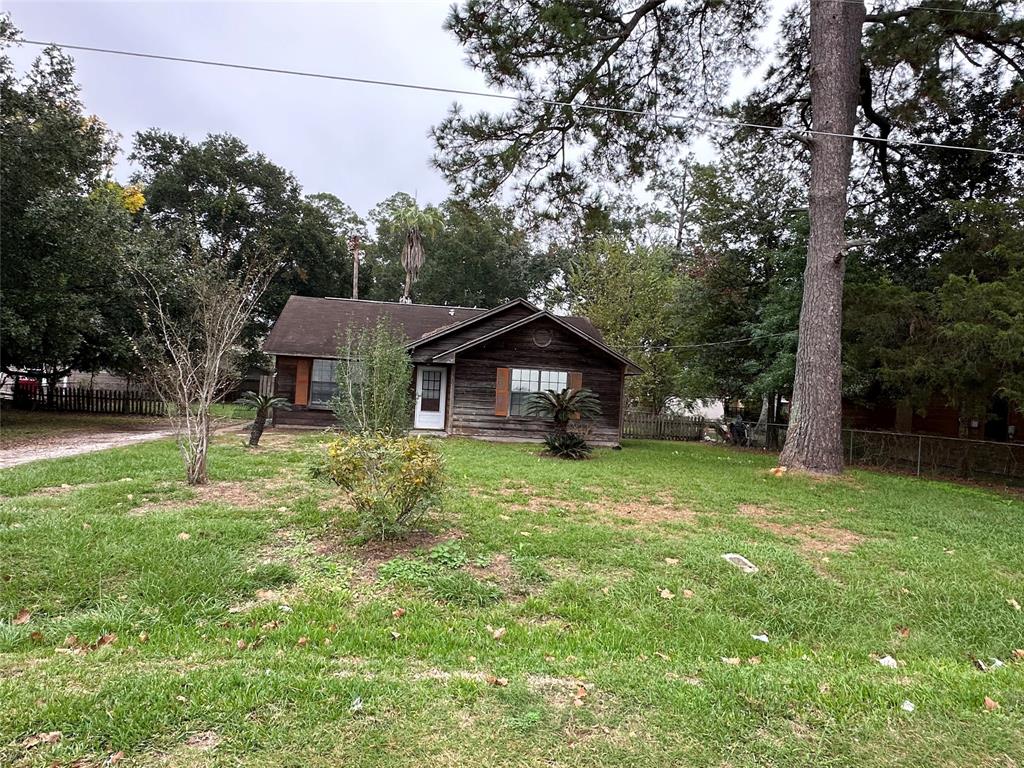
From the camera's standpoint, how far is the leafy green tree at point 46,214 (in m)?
12.2

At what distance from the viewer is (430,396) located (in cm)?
1650

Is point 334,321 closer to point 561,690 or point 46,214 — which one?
point 46,214

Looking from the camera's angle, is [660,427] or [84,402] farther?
[660,427]

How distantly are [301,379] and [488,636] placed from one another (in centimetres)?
1503

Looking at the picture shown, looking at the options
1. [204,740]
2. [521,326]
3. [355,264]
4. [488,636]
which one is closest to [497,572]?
[488,636]

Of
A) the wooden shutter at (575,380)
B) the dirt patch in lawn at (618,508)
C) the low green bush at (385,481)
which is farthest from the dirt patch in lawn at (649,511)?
the wooden shutter at (575,380)

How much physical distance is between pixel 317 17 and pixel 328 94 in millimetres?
998

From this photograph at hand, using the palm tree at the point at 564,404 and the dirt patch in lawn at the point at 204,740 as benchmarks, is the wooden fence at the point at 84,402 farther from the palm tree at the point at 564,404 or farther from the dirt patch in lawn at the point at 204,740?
the dirt patch in lawn at the point at 204,740

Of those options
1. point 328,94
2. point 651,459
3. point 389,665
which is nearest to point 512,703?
point 389,665

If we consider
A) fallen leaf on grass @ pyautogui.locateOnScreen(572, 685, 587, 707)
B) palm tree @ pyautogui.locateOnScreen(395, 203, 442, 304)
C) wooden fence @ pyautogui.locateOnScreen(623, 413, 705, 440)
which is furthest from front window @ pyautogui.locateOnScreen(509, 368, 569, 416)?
palm tree @ pyautogui.locateOnScreen(395, 203, 442, 304)

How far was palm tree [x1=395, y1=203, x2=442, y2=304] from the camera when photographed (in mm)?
30672

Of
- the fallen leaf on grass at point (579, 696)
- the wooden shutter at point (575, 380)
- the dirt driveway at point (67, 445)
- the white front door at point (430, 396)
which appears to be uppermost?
the wooden shutter at point (575, 380)

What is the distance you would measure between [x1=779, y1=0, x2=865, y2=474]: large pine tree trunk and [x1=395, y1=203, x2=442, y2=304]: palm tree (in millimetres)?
22579

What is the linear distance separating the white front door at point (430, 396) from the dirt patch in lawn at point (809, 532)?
34.7 feet
